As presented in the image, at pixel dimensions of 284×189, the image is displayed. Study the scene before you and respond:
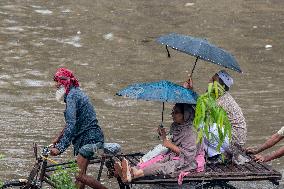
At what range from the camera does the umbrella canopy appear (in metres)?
6.66

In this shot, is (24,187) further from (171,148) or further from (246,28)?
(246,28)

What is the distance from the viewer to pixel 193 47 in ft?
24.2

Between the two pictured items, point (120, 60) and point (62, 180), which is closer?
point (62, 180)

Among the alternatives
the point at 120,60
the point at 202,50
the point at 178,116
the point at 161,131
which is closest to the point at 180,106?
the point at 178,116

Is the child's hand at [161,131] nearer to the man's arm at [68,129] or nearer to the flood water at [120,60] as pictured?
the man's arm at [68,129]

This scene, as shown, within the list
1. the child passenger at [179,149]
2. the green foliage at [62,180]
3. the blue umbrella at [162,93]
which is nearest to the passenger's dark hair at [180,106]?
the child passenger at [179,149]

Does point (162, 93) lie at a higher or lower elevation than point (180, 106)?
higher

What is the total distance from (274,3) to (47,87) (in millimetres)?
8889

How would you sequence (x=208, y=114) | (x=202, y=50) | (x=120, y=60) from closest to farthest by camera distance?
(x=208, y=114) < (x=202, y=50) < (x=120, y=60)

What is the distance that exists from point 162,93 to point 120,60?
25.1 feet

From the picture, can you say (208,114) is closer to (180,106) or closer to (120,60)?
(180,106)

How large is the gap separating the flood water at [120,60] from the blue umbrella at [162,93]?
209 centimetres

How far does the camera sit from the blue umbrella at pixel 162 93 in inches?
262

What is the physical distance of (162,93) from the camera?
22.0ft
